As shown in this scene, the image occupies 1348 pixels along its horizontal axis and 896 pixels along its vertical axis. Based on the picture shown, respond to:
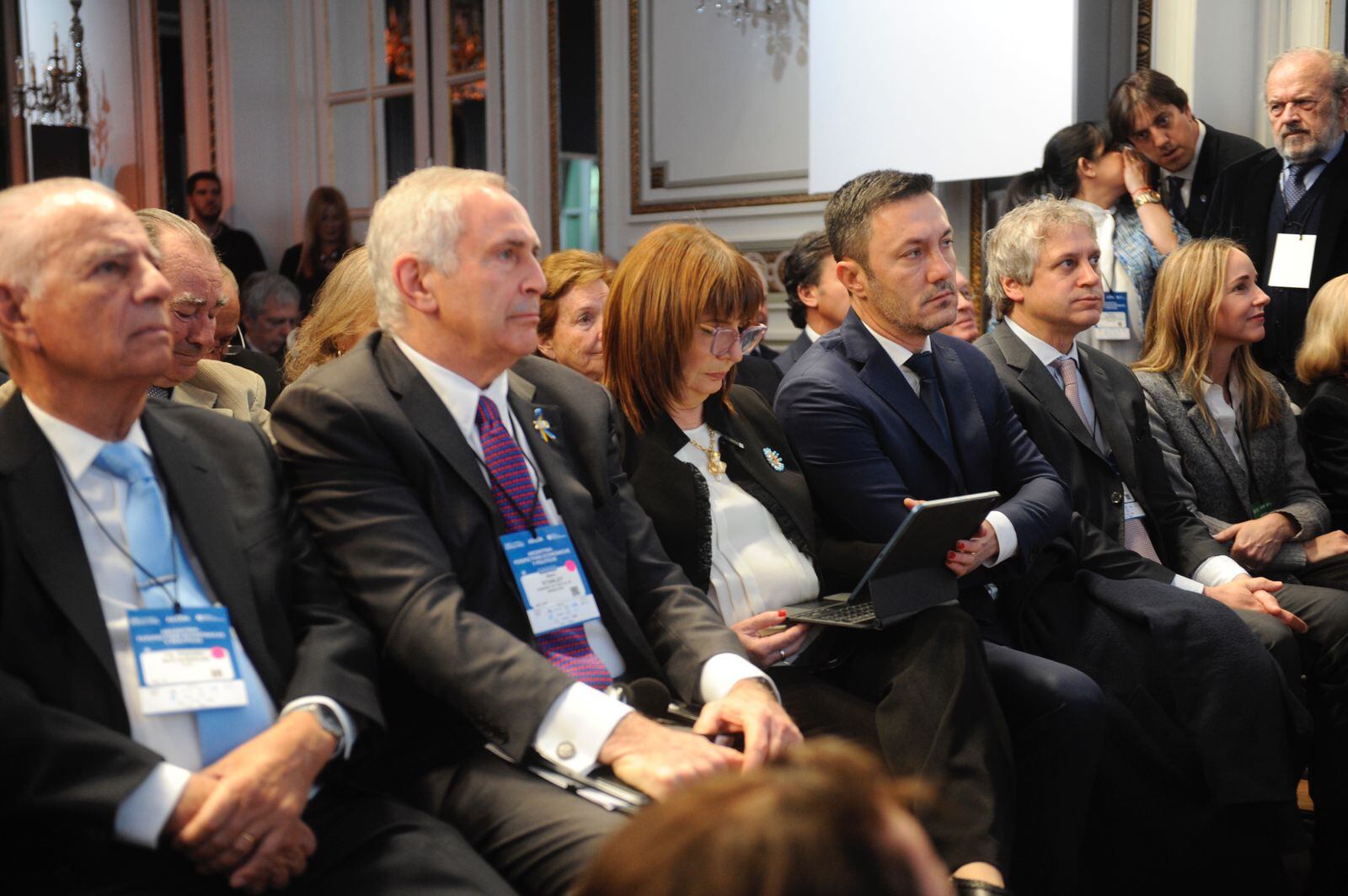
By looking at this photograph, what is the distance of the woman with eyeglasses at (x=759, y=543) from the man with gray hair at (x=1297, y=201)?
2233mm

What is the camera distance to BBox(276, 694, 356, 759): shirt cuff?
167 centimetres

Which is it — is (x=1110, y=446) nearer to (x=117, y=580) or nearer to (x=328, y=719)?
(x=328, y=719)

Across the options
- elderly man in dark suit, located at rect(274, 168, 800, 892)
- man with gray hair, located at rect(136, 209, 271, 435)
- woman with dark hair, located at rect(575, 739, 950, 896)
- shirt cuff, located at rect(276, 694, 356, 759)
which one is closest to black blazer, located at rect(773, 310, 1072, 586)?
elderly man in dark suit, located at rect(274, 168, 800, 892)

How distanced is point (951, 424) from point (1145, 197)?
209cm

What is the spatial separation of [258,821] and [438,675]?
1.10 ft

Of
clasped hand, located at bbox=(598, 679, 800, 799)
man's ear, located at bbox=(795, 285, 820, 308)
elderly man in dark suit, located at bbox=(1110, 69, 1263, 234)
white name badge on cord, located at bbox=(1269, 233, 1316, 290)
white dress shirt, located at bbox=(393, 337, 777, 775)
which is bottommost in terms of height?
clasped hand, located at bbox=(598, 679, 800, 799)

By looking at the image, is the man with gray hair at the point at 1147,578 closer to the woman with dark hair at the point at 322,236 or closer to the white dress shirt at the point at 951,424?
the white dress shirt at the point at 951,424

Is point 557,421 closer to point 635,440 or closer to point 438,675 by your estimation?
point 635,440

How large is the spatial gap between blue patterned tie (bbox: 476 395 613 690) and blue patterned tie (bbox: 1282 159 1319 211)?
3113mm

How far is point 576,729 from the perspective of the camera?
5.79 ft

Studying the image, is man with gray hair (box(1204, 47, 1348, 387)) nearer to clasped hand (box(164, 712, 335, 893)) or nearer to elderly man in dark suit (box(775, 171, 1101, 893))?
elderly man in dark suit (box(775, 171, 1101, 893))

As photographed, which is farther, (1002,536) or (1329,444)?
(1329,444)

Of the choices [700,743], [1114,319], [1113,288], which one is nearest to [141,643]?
[700,743]

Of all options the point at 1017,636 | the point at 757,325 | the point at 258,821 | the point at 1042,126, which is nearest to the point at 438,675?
the point at 258,821
